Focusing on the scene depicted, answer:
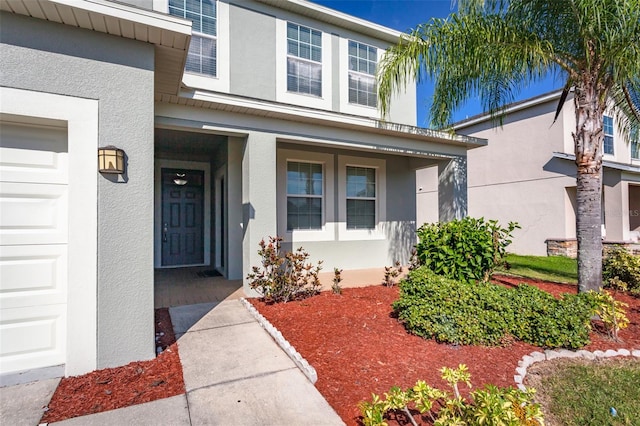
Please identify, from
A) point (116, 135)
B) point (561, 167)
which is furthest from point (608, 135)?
point (116, 135)

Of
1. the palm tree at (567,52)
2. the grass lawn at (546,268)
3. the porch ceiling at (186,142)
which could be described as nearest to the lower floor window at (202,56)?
the porch ceiling at (186,142)

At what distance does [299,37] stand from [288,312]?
251 inches

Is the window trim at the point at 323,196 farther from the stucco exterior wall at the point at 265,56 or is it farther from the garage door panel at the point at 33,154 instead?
the garage door panel at the point at 33,154

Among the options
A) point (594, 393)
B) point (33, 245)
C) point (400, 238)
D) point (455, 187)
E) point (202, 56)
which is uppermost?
point (202, 56)

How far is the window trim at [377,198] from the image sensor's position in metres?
8.38

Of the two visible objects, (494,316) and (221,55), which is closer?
(494,316)

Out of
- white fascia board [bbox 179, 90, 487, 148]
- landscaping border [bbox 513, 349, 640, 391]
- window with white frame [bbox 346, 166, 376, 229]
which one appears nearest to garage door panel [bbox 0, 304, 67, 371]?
white fascia board [bbox 179, 90, 487, 148]

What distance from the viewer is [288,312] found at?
4934 mm

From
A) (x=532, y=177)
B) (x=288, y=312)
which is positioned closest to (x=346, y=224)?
(x=288, y=312)

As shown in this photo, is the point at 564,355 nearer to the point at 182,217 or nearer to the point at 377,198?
the point at 377,198

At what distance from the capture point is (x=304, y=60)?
24.7 feet

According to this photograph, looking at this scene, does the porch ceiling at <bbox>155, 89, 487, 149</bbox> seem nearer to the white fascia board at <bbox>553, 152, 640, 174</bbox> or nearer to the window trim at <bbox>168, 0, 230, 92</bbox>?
the window trim at <bbox>168, 0, 230, 92</bbox>

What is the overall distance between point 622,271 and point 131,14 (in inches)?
382

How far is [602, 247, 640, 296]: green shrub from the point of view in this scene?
6402 millimetres
